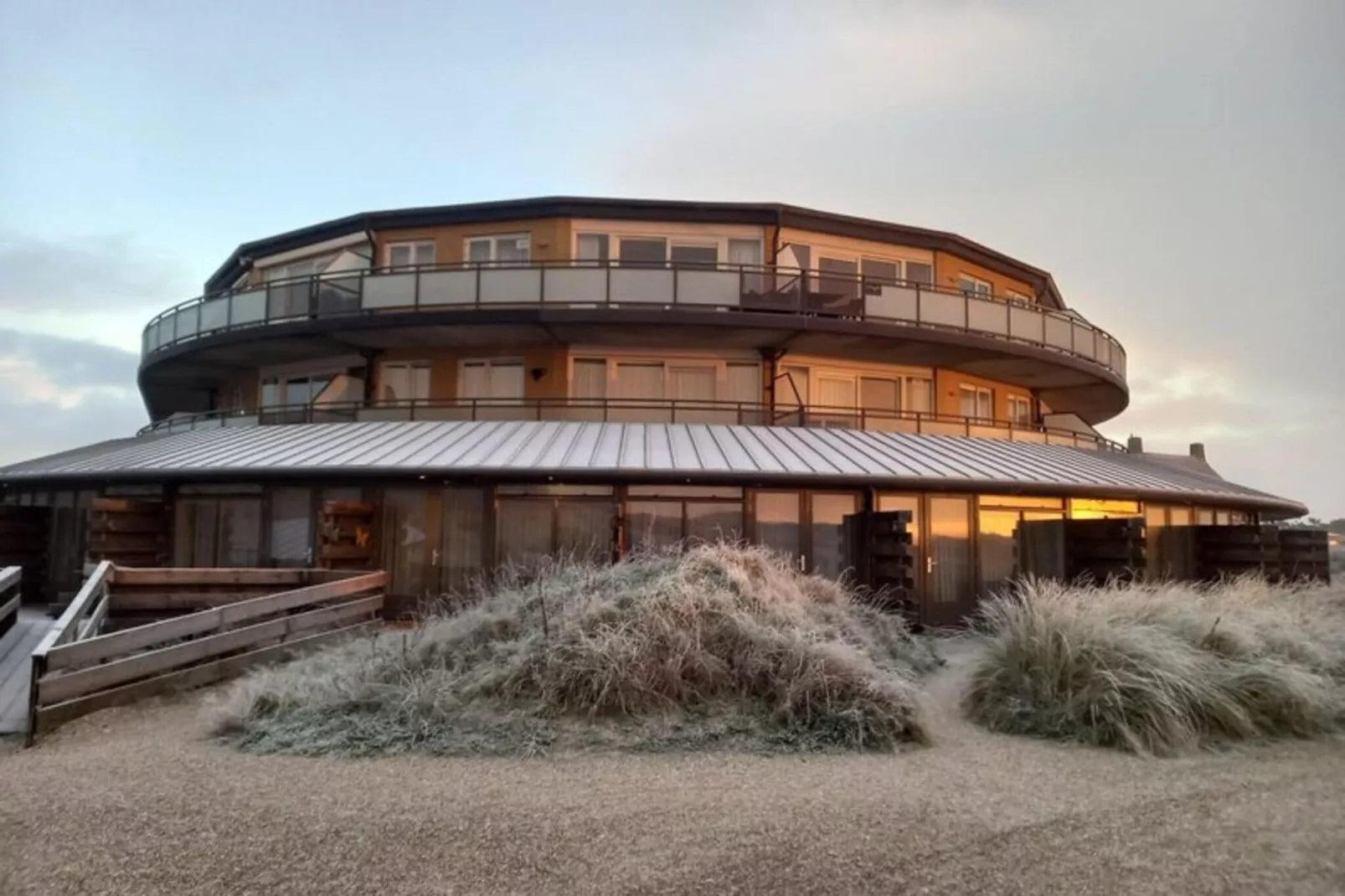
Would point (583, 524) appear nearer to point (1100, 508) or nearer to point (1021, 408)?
point (1100, 508)

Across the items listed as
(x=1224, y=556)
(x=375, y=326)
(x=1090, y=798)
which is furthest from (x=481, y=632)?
(x=1224, y=556)

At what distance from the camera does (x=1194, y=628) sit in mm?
10703

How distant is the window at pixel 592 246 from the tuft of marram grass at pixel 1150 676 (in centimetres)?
1461

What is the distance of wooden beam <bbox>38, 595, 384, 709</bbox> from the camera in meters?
9.20

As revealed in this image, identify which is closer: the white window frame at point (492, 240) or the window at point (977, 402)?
the white window frame at point (492, 240)

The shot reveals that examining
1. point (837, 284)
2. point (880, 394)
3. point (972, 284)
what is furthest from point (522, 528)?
point (972, 284)

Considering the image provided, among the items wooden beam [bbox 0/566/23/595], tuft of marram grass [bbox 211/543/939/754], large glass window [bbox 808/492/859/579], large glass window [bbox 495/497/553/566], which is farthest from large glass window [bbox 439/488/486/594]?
wooden beam [bbox 0/566/23/595]

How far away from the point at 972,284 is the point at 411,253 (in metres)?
15.6

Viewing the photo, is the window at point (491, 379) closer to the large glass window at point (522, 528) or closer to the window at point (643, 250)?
the window at point (643, 250)

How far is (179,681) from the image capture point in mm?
10703

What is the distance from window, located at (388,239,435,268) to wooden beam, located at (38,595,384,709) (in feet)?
38.9

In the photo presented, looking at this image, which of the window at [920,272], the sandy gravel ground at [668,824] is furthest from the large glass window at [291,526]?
the window at [920,272]

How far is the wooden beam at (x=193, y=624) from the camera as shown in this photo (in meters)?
9.32

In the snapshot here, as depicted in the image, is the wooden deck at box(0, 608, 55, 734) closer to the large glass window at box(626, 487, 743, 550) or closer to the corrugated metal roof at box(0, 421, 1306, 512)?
the corrugated metal roof at box(0, 421, 1306, 512)
